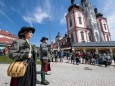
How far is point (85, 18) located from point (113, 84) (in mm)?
44260

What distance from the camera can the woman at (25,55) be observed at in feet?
8.75

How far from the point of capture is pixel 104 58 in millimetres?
15570

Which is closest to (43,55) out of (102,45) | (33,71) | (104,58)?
(33,71)

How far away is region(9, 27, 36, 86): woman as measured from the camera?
267 centimetres

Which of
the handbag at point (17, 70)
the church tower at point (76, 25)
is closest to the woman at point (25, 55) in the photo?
the handbag at point (17, 70)

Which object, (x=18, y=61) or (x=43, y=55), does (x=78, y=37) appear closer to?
(x=43, y=55)

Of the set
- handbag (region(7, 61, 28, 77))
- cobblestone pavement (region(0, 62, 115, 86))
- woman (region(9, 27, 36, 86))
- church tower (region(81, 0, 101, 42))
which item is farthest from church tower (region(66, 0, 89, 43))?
handbag (region(7, 61, 28, 77))

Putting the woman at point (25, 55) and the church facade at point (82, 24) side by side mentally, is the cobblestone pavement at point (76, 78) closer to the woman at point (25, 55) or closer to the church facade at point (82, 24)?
the woman at point (25, 55)

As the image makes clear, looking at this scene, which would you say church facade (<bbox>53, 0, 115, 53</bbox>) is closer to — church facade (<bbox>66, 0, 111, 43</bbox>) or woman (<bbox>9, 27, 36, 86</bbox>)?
church facade (<bbox>66, 0, 111, 43</bbox>)

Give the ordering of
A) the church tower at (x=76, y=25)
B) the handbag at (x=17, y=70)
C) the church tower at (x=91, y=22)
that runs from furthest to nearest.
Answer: the church tower at (x=91, y=22) < the church tower at (x=76, y=25) < the handbag at (x=17, y=70)

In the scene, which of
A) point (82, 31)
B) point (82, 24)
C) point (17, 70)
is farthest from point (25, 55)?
point (82, 24)

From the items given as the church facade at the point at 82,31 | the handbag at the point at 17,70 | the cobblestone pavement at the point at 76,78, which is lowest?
the cobblestone pavement at the point at 76,78

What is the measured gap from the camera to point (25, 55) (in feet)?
8.87

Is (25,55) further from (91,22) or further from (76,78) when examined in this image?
(91,22)
